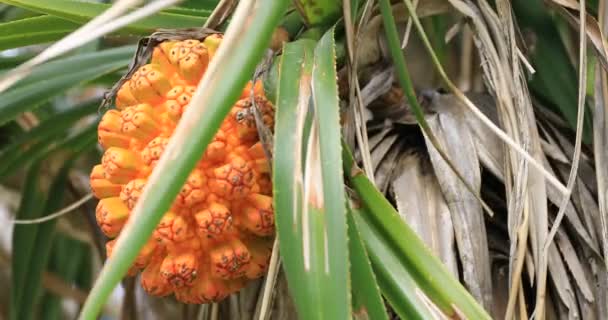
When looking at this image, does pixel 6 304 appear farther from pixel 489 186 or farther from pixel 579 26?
pixel 579 26

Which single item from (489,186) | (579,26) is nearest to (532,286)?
(489,186)

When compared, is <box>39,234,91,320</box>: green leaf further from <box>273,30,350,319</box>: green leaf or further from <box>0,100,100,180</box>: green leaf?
<box>273,30,350,319</box>: green leaf

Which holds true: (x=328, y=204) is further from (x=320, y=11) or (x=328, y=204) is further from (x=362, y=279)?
(x=320, y=11)

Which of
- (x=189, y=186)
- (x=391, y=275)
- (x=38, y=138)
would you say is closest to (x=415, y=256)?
(x=391, y=275)

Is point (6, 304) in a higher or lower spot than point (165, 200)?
lower

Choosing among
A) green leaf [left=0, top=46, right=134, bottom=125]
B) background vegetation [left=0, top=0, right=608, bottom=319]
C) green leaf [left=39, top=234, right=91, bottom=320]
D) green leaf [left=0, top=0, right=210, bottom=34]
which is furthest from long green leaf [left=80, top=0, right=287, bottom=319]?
green leaf [left=39, top=234, right=91, bottom=320]

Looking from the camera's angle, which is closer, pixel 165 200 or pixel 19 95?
pixel 165 200
